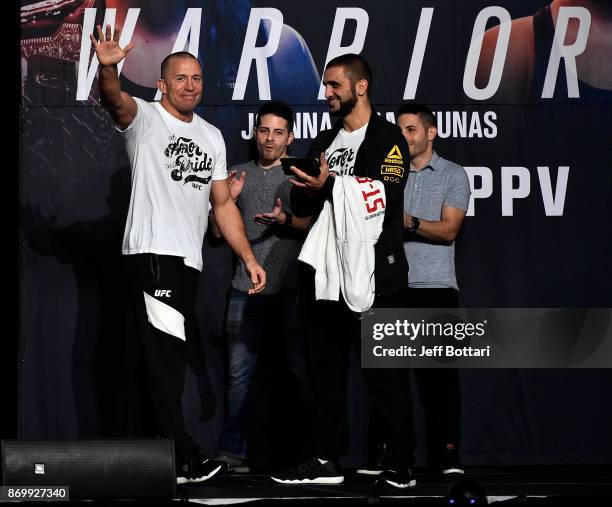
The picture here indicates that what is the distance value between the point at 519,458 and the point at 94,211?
8.85ft

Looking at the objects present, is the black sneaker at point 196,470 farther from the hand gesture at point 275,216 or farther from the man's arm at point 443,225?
the man's arm at point 443,225

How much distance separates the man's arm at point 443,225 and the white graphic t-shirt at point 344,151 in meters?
0.54

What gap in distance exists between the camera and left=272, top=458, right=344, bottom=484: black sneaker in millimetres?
4605

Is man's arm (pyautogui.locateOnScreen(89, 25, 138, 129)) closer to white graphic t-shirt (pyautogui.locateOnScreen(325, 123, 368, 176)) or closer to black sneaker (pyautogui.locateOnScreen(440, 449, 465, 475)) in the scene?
white graphic t-shirt (pyautogui.locateOnScreen(325, 123, 368, 176))

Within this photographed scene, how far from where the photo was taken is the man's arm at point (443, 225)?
5.01 metres

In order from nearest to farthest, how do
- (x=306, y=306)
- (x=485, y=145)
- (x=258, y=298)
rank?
(x=306, y=306), (x=258, y=298), (x=485, y=145)

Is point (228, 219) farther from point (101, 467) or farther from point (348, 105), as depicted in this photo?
point (101, 467)

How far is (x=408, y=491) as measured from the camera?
437 centimetres

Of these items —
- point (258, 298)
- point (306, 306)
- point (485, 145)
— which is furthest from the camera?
point (485, 145)

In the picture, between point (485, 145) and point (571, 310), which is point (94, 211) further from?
point (571, 310)

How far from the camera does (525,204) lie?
5.54m

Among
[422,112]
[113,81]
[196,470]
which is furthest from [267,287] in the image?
[113,81]

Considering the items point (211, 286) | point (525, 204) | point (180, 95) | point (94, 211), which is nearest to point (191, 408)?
point (211, 286)

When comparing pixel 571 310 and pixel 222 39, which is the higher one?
pixel 222 39
